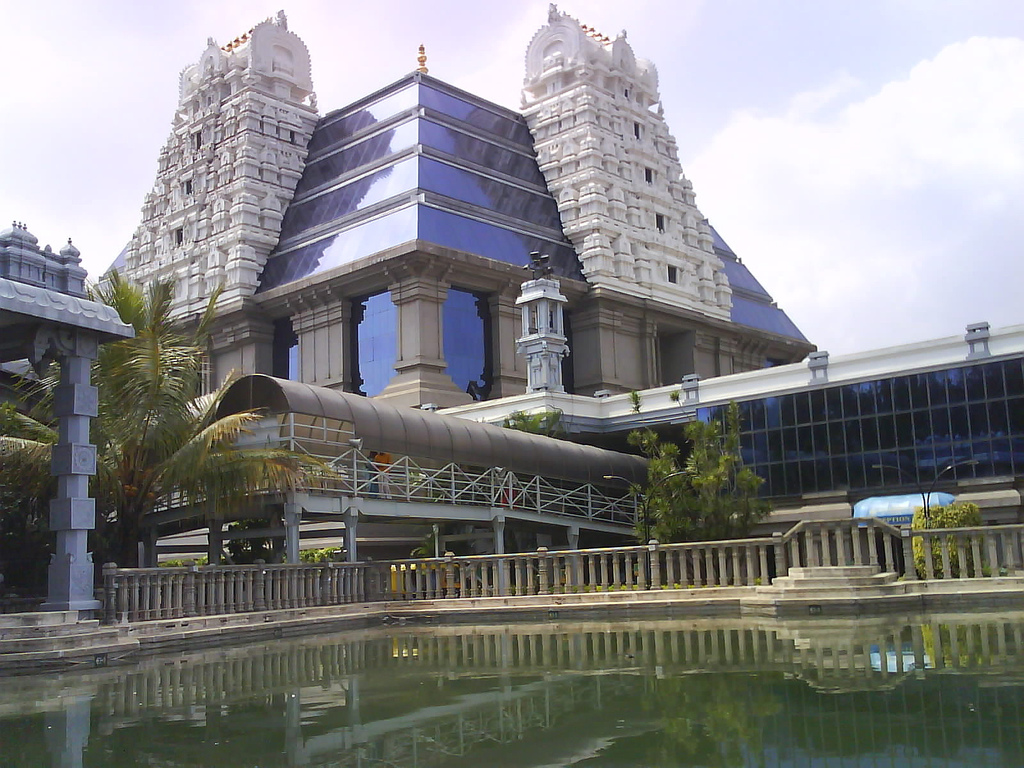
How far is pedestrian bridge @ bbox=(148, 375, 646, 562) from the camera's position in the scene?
2767cm

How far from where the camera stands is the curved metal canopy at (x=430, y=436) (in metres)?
27.9

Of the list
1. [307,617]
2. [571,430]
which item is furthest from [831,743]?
[571,430]

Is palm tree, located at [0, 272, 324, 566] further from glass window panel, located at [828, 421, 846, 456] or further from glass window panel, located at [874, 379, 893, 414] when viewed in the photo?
glass window panel, located at [874, 379, 893, 414]

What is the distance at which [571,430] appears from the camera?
1763 inches

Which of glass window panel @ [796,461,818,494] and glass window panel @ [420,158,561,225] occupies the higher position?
glass window panel @ [420,158,561,225]

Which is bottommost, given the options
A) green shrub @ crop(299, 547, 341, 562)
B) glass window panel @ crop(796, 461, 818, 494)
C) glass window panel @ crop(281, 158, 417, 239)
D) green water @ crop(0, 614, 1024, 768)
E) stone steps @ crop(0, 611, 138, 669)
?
green water @ crop(0, 614, 1024, 768)

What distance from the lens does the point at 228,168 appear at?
62.1 meters

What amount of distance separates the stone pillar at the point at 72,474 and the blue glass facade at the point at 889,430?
2677 cm

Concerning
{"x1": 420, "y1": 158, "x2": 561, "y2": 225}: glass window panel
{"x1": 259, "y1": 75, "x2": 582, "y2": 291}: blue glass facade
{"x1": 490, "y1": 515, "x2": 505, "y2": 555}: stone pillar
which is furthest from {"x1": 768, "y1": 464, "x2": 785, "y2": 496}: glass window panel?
{"x1": 420, "y1": 158, "x2": 561, "y2": 225}: glass window panel

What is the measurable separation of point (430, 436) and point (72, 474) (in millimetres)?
13432

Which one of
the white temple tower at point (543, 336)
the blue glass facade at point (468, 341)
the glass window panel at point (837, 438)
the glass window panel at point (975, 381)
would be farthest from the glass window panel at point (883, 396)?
the blue glass facade at point (468, 341)

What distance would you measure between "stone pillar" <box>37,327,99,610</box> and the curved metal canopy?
23.7 ft

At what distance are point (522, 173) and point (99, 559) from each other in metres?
43.0

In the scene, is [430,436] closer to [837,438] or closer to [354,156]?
[837,438]
